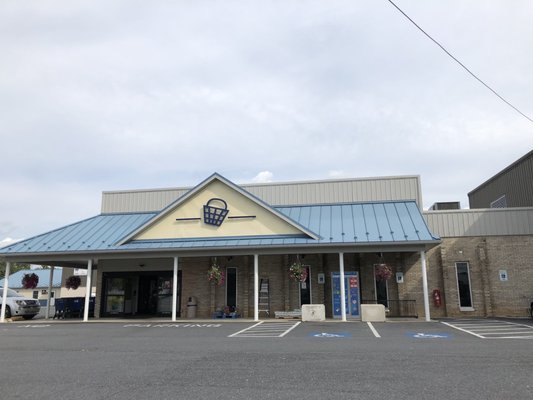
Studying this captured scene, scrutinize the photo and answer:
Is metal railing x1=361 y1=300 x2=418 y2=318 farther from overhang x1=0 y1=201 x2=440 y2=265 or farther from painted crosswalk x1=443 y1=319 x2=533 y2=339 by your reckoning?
painted crosswalk x1=443 y1=319 x2=533 y2=339

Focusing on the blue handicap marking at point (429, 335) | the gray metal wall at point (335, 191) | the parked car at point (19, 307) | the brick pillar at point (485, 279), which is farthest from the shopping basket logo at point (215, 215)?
the brick pillar at point (485, 279)

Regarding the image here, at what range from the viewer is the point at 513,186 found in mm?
26016

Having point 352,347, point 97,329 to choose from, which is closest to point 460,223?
point 352,347

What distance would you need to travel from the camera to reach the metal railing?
2202cm

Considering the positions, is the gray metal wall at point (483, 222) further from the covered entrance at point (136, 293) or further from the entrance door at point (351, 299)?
the covered entrance at point (136, 293)

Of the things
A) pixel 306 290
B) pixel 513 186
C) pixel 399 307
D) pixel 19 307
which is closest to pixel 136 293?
pixel 19 307

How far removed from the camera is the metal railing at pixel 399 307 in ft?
72.2

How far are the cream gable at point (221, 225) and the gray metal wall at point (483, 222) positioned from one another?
26.5ft

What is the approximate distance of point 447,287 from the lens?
2275cm

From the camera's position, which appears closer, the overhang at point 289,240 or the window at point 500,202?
the overhang at point 289,240

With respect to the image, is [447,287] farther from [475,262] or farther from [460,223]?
[460,223]

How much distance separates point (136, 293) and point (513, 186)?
21.4 meters

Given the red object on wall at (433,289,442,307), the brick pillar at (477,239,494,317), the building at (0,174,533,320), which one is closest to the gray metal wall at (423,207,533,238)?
the building at (0,174,533,320)

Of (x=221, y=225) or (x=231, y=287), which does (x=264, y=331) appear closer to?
(x=221, y=225)
